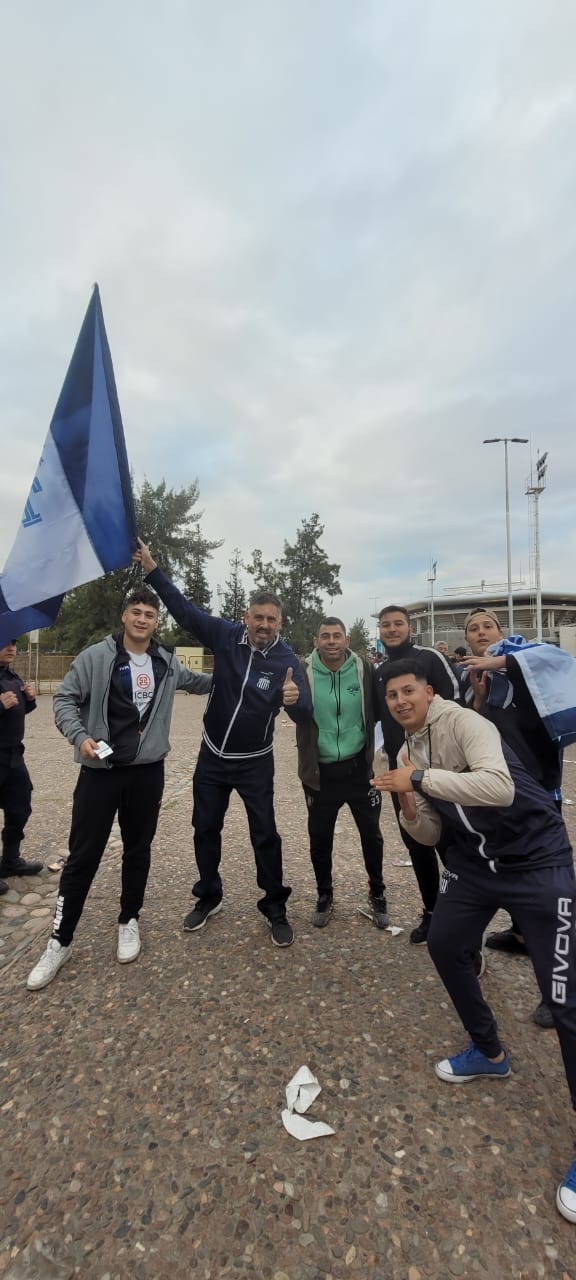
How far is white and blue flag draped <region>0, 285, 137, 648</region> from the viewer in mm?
3691

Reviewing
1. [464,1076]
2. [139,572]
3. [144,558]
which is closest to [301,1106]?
[464,1076]

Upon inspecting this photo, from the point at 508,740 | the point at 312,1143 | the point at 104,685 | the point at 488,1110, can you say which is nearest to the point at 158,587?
the point at 104,685

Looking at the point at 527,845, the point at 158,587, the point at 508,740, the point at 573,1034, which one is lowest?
the point at 573,1034

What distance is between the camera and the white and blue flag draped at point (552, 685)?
2662 mm

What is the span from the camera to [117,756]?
3.38 m

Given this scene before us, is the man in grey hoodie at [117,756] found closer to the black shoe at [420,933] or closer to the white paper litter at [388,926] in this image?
the white paper litter at [388,926]

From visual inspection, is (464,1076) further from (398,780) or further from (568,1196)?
(398,780)

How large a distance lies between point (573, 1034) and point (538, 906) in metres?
0.45

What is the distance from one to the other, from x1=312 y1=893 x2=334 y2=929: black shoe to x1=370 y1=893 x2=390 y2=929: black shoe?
31 centimetres

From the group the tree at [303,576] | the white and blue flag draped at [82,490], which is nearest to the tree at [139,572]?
the tree at [303,576]

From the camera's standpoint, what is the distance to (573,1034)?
6.98 ft

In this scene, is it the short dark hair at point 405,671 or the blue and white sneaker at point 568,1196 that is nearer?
the blue and white sneaker at point 568,1196

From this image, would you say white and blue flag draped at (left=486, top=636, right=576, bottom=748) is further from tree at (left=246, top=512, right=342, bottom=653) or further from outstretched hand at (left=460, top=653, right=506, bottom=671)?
tree at (left=246, top=512, right=342, bottom=653)

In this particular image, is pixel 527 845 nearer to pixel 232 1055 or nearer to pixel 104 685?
pixel 232 1055
